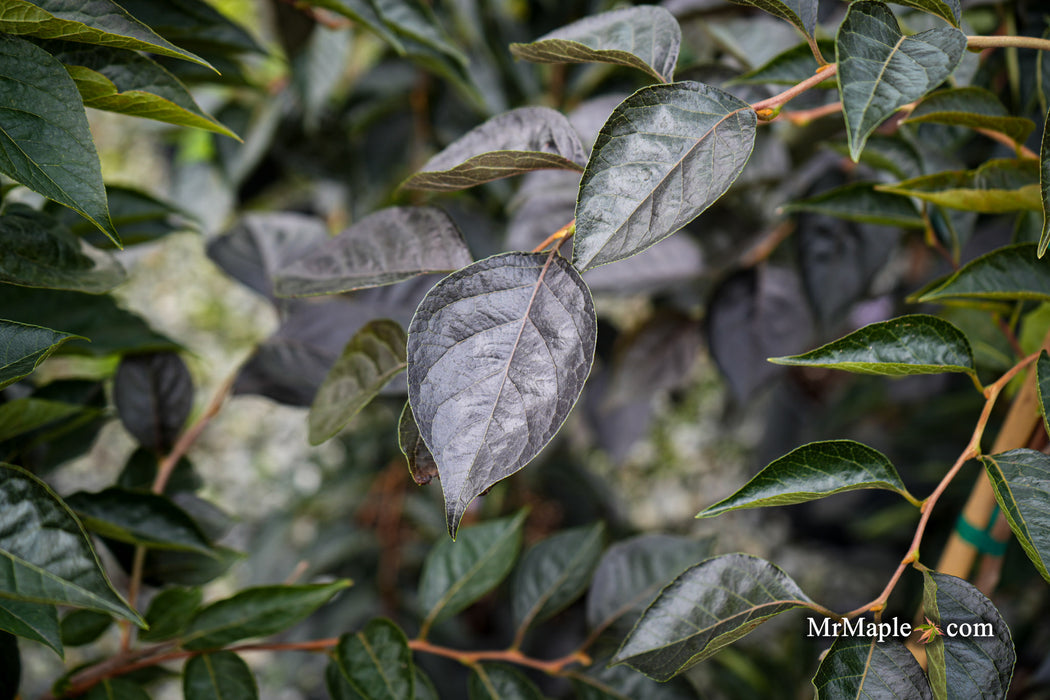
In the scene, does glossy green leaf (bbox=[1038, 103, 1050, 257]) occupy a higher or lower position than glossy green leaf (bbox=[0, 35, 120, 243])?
lower

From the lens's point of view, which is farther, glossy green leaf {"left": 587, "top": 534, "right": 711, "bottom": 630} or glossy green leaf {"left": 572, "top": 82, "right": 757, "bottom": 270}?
glossy green leaf {"left": 587, "top": 534, "right": 711, "bottom": 630}

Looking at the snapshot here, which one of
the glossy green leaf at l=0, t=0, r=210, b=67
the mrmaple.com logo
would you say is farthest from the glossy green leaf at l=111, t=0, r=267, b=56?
the mrmaple.com logo

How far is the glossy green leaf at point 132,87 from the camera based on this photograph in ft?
0.97

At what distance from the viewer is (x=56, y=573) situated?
9.9 inches

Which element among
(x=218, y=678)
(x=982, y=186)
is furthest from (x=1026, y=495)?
(x=218, y=678)

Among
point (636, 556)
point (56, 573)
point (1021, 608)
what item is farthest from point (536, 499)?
point (56, 573)

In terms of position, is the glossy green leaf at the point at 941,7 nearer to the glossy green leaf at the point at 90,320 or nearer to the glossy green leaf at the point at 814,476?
the glossy green leaf at the point at 814,476

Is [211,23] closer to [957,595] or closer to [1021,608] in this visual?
[957,595]

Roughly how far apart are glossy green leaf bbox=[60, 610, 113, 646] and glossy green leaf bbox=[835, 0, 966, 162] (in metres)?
0.39

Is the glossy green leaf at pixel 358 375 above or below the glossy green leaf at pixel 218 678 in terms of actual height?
above

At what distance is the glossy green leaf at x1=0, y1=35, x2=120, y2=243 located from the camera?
259 millimetres

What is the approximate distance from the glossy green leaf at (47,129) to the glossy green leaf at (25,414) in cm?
11

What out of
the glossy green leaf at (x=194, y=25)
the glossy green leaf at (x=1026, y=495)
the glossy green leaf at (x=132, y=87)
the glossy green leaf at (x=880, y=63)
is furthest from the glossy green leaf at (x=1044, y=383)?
the glossy green leaf at (x=194, y=25)

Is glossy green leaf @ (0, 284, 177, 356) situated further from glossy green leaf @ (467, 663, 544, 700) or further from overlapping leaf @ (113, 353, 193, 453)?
glossy green leaf @ (467, 663, 544, 700)
